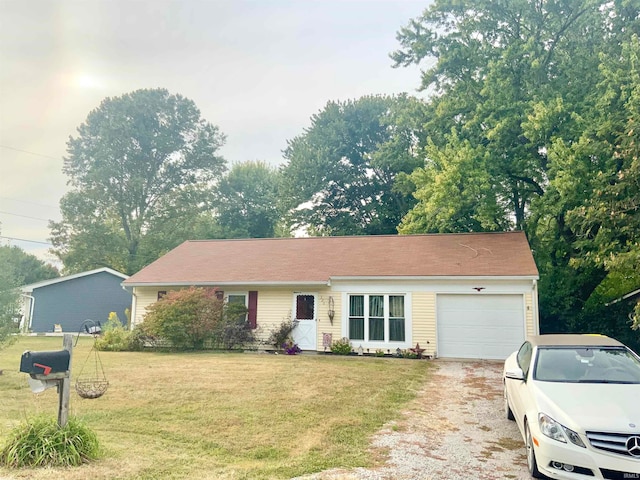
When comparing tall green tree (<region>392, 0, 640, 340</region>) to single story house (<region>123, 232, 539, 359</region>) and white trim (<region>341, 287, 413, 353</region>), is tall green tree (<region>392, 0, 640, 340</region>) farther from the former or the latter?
white trim (<region>341, 287, 413, 353</region>)

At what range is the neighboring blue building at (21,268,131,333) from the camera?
84.6 feet

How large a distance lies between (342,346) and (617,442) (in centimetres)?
1122

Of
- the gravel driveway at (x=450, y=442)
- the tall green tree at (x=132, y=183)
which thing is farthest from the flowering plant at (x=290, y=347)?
the tall green tree at (x=132, y=183)

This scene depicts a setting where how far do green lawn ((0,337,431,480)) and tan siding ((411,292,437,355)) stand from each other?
2226 mm

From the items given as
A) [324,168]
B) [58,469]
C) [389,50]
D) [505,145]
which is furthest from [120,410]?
[324,168]

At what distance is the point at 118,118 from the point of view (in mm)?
38062

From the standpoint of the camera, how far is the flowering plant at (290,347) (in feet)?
49.4

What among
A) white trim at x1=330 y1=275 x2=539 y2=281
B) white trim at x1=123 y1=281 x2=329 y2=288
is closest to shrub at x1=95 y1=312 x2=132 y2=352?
white trim at x1=123 y1=281 x2=329 y2=288

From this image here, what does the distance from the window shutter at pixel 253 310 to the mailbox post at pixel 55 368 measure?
1141 centimetres

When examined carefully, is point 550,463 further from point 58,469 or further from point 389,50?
point 389,50

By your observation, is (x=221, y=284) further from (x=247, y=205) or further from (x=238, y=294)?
(x=247, y=205)

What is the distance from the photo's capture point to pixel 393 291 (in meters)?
14.8

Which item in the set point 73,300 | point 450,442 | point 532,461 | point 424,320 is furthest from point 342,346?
point 73,300

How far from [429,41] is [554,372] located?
19330 millimetres
